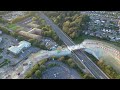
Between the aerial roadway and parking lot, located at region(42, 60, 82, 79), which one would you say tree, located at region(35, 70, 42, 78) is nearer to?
parking lot, located at region(42, 60, 82, 79)

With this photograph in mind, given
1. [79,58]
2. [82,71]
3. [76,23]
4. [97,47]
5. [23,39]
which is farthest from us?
[76,23]

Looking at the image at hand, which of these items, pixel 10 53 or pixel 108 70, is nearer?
pixel 108 70

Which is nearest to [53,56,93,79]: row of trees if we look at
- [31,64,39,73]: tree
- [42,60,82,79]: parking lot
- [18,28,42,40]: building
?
[42,60,82,79]: parking lot

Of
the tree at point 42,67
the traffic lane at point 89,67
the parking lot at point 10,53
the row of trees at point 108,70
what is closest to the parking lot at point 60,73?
the tree at point 42,67

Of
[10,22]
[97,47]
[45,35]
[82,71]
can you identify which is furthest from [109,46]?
[10,22]

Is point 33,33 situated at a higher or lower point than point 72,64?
lower

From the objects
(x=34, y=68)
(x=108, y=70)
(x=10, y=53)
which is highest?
(x=108, y=70)

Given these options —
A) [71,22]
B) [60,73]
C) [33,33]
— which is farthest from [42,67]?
[71,22]

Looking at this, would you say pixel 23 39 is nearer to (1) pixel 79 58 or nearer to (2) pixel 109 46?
(1) pixel 79 58

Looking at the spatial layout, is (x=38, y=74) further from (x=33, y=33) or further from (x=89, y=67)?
(x=33, y=33)
